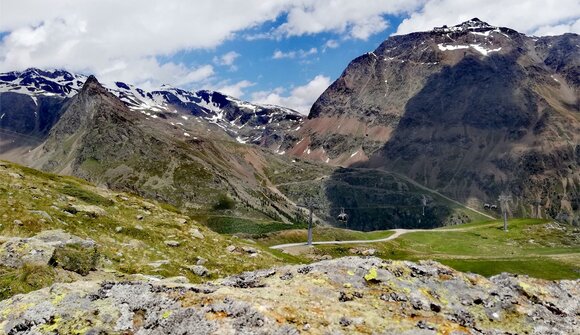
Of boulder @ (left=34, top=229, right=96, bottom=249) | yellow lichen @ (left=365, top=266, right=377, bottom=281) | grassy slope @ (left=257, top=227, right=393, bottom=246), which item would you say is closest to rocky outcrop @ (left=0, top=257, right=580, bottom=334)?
yellow lichen @ (left=365, top=266, right=377, bottom=281)

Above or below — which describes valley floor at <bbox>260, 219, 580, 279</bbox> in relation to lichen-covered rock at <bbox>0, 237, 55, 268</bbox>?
below

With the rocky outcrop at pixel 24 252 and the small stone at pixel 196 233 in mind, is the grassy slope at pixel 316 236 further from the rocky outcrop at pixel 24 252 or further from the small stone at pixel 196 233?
the rocky outcrop at pixel 24 252

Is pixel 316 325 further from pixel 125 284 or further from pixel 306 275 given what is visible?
pixel 125 284

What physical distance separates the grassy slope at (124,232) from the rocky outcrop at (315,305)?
628 inches

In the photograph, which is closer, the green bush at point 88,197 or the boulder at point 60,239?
the boulder at point 60,239

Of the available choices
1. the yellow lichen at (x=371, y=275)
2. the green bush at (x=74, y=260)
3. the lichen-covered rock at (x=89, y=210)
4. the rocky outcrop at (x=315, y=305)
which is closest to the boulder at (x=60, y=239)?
the green bush at (x=74, y=260)

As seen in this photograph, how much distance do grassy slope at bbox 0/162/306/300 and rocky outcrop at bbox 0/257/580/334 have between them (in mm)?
15960

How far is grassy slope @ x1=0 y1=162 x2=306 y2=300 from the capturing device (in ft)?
105

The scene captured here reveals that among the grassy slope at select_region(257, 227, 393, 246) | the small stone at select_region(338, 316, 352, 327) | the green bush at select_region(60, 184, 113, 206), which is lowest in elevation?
the grassy slope at select_region(257, 227, 393, 246)

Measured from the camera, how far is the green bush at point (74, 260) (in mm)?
21547

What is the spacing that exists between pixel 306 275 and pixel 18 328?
813 cm

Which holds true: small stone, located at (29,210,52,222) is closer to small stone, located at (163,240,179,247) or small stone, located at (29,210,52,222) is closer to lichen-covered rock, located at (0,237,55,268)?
small stone, located at (163,240,179,247)

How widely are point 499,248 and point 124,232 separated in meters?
108

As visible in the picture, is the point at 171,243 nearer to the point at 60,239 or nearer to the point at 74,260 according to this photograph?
the point at 60,239
